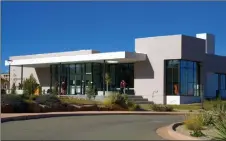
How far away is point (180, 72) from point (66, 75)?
52.1 feet

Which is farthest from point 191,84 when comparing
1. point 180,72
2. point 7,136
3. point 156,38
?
point 7,136

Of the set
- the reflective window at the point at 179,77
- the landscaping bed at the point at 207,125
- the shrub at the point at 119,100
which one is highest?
the reflective window at the point at 179,77

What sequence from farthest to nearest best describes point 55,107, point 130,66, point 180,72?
1. point 130,66
2. point 180,72
3. point 55,107

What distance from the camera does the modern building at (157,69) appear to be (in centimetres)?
4312

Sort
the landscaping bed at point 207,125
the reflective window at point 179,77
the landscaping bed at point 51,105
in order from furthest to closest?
1. the reflective window at point 179,77
2. the landscaping bed at point 51,105
3. the landscaping bed at point 207,125

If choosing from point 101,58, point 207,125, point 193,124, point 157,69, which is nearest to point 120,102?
point 157,69

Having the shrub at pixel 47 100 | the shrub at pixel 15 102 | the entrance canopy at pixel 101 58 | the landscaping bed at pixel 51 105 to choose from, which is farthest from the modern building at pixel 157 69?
the shrub at pixel 15 102

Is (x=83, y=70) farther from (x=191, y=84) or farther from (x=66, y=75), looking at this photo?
(x=191, y=84)

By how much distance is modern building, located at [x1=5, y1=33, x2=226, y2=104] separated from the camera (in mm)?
43125

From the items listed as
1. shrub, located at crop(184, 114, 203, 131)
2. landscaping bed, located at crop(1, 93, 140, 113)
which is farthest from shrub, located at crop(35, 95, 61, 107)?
shrub, located at crop(184, 114, 203, 131)

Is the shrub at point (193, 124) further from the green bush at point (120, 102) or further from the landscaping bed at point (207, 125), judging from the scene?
the green bush at point (120, 102)

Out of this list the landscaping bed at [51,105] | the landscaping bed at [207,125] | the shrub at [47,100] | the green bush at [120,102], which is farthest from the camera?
the green bush at [120,102]

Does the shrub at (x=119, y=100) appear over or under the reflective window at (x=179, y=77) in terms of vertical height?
under

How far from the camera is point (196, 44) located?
44875 millimetres
